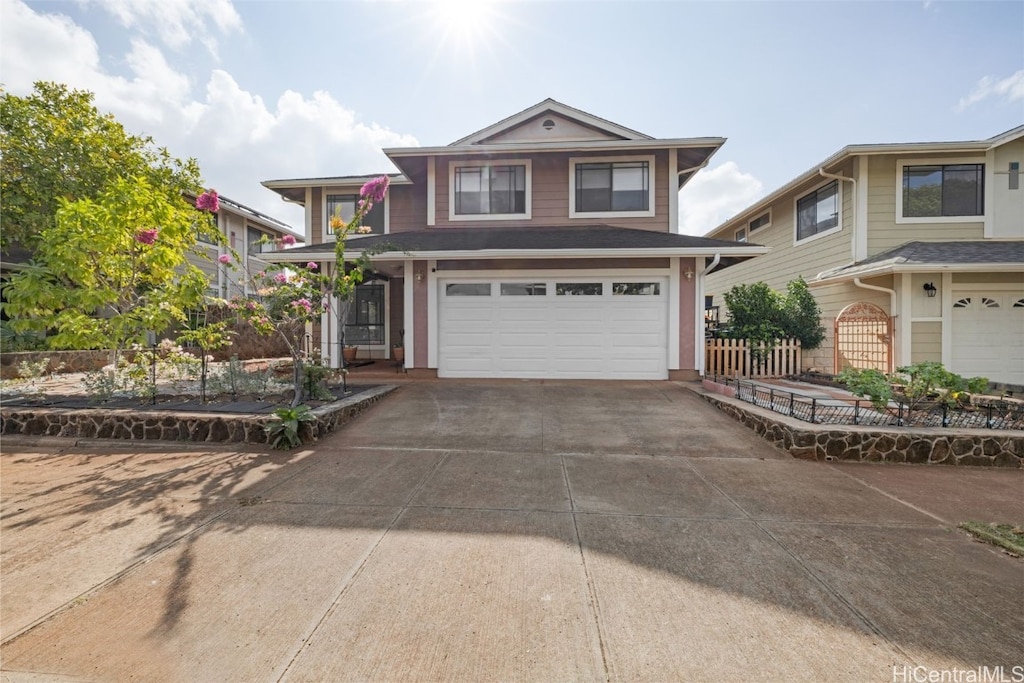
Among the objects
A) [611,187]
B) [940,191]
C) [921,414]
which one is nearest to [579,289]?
[611,187]

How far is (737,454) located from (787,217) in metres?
12.2

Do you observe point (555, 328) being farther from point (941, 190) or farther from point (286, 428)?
point (941, 190)

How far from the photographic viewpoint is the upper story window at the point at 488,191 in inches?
442

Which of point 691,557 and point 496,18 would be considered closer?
point 691,557

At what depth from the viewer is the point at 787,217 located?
14.1 m

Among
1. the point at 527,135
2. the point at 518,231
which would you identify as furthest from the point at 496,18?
the point at 518,231

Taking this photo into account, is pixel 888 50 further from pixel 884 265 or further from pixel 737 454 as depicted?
pixel 737 454

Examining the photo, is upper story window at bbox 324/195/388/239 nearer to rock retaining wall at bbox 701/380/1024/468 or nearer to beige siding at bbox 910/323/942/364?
rock retaining wall at bbox 701/380/1024/468

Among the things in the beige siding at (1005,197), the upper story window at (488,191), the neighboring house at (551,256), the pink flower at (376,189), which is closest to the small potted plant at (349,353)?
the neighboring house at (551,256)

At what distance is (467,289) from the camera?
33.3 feet

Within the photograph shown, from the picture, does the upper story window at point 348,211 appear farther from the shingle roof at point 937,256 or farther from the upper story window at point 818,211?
the upper story window at point 818,211

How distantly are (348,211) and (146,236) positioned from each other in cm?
666

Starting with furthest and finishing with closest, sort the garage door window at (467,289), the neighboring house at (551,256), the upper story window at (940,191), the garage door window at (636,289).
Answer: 1. the upper story window at (940,191)
2. the garage door window at (467,289)
3. the garage door window at (636,289)
4. the neighboring house at (551,256)

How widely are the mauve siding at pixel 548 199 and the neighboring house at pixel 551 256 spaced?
0.09 feet
